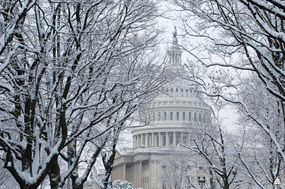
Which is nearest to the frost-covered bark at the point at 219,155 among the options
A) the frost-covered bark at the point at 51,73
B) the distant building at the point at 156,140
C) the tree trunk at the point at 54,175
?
the frost-covered bark at the point at 51,73

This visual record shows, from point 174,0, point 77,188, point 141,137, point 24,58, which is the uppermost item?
point 141,137

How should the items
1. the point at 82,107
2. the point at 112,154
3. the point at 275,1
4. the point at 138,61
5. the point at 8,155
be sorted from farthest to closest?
1. the point at 112,154
2. the point at 138,61
3. the point at 82,107
4. the point at 8,155
5. the point at 275,1

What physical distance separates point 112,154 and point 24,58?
29.6ft

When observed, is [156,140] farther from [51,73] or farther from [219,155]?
[51,73]

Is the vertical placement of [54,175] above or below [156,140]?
below

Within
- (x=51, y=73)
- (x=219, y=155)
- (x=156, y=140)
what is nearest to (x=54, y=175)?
(x=51, y=73)

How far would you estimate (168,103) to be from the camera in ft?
476

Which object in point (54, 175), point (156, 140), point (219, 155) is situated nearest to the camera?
point (54, 175)

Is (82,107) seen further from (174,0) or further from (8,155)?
(174,0)

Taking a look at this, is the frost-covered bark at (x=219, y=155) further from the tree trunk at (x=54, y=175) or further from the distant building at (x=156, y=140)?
the distant building at (x=156, y=140)

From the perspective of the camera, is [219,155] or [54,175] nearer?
[54,175]

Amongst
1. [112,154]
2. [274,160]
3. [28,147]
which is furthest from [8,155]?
[274,160]

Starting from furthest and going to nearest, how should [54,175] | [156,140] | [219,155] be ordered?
[156,140]
[219,155]
[54,175]

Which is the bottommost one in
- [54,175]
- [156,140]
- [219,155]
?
[54,175]
